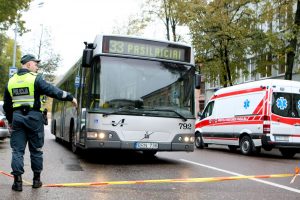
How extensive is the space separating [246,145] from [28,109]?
1042 cm

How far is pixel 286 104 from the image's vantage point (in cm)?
1462

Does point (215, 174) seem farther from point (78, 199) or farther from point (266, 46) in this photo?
point (266, 46)

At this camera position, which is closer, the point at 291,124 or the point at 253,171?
the point at 253,171

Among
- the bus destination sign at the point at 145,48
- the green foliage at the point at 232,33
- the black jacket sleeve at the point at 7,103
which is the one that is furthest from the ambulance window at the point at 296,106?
the black jacket sleeve at the point at 7,103

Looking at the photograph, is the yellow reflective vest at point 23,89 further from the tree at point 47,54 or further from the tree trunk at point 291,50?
the tree at point 47,54

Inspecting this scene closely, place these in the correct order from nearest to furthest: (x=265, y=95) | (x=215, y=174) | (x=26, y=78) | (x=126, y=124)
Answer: (x=26, y=78) < (x=215, y=174) < (x=126, y=124) < (x=265, y=95)

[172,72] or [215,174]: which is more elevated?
[172,72]

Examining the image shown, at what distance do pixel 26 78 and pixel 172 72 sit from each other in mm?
4565

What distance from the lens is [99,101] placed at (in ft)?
32.8

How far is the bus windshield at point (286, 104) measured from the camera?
47.4ft

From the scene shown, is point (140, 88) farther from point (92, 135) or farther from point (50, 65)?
point (50, 65)

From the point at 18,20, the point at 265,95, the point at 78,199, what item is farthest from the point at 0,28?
the point at 78,199

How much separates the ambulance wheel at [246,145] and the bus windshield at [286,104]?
4.85ft

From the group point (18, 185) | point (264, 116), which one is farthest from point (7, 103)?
point (264, 116)
